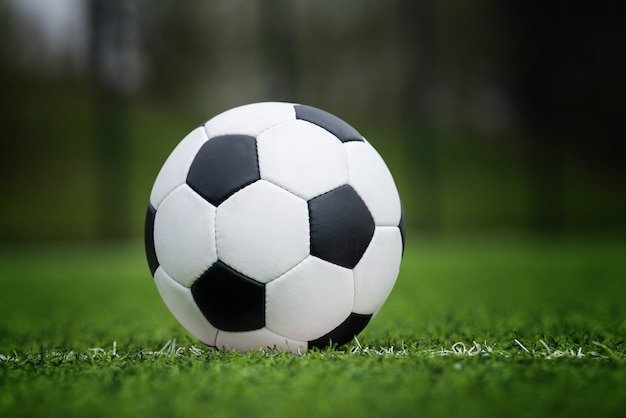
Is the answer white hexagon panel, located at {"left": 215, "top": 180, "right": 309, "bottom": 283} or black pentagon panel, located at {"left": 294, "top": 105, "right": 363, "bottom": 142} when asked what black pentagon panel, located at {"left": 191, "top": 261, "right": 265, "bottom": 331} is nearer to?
white hexagon panel, located at {"left": 215, "top": 180, "right": 309, "bottom": 283}

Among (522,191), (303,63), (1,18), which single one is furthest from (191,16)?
(522,191)

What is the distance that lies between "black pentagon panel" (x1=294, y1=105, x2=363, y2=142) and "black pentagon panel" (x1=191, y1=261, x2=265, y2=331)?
2.12ft

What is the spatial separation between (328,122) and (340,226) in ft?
1.50

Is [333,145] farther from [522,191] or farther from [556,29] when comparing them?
[522,191]

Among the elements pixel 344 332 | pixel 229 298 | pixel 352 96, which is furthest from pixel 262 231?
pixel 352 96

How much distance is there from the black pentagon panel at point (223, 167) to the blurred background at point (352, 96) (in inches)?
349

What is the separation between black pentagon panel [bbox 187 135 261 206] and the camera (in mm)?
2178

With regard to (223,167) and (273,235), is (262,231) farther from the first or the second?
(223,167)

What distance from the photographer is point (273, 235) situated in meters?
2.12

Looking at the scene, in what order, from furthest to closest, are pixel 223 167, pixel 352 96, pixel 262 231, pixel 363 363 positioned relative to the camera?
pixel 352 96, pixel 223 167, pixel 262 231, pixel 363 363

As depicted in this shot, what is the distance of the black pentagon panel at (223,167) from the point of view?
7.14ft

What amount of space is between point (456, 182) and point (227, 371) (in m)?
13.5

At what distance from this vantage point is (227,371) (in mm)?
1916

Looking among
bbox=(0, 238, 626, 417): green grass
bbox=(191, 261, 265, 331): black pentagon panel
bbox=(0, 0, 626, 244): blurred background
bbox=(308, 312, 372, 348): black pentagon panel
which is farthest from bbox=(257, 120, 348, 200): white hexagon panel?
bbox=(0, 0, 626, 244): blurred background
